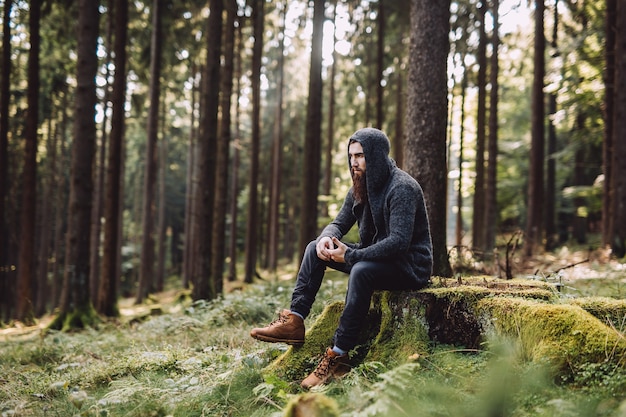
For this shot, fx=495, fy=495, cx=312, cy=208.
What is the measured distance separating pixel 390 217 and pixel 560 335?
1507 millimetres

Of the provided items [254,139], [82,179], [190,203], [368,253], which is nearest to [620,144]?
[368,253]

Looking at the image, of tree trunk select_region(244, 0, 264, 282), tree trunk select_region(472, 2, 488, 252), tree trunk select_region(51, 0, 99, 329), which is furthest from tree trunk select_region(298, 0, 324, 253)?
tree trunk select_region(472, 2, 488, 252)

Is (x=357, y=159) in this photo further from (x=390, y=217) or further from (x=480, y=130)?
(x=480, y=130)

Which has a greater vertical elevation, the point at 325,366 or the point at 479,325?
the point at 479,325

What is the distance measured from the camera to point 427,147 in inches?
277

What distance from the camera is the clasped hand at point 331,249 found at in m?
4.20

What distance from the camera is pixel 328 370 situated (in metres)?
3.91

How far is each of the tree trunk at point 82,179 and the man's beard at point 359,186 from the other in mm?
8167

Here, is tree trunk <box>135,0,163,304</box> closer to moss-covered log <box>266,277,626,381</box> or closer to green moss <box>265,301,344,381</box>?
green moss <box>265,301,344,381</box>

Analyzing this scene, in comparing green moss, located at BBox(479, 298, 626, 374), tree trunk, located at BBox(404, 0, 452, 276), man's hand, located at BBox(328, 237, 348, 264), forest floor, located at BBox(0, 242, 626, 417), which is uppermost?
tree trunk, located at BBox(404, 0, 452, 276)

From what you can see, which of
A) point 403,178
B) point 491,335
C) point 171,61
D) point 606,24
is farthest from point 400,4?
point 491,335

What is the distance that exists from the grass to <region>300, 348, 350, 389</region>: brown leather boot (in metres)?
0.12

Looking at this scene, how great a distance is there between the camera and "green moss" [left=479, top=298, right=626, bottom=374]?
3.07 metres

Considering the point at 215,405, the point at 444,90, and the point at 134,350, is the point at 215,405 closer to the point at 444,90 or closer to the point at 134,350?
the point at 134,350
